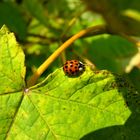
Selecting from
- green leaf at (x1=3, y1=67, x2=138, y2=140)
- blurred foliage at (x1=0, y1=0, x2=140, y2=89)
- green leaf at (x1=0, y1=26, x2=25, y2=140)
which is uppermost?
green leaf at (x1=0, y1=26, x2=25, y2=140)

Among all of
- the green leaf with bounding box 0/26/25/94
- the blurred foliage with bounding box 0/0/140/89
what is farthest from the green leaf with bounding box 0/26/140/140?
the blurred foliage with bounding box 0/0/140/89

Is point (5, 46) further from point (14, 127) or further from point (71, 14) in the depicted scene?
point (71, 14)

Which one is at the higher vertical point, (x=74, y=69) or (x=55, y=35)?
(x=74, y=69)

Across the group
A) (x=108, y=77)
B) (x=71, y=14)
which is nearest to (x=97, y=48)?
(x=71, y=14)

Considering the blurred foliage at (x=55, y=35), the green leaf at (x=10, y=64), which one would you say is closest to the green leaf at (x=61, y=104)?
the green leaf at (x=10, y=64)

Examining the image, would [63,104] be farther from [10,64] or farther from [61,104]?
[10,64]

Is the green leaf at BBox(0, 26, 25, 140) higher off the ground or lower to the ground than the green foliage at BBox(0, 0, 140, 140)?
higher

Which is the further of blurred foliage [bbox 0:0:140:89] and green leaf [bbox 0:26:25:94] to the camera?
blurred foliage [bbox 0:0:140:89]

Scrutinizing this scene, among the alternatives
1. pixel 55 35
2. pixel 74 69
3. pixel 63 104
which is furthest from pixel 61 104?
pixel 55 35

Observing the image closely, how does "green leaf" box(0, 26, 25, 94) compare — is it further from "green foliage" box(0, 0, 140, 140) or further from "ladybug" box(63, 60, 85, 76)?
"ladybug" box(63, 60, 85, 76)
